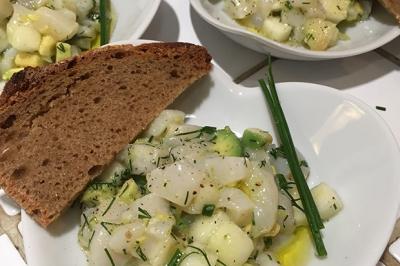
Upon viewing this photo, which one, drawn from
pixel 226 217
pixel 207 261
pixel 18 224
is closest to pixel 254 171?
pixel 226 217

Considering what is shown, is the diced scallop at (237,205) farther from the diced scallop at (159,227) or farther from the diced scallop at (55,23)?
the diced scallop at (55,23)

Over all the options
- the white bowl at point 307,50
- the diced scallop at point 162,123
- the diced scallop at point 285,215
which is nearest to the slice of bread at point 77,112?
the diced scallop at point 162,123

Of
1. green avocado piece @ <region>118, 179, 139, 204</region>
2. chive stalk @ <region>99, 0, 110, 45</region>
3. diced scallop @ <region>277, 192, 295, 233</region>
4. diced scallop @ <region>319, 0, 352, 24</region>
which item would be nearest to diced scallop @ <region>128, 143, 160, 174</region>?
green avocado piece @ <region>118, 179, 139, 204</region>

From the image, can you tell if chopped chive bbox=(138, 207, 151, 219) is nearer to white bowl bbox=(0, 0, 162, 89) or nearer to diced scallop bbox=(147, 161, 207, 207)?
diced scallop bbox=(147, 161, 207, 207)

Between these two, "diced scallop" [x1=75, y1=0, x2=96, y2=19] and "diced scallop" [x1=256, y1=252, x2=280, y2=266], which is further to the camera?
"diced scallop" [x1=75, y1=0, x2=96, y2=19]

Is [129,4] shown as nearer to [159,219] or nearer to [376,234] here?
[159,219]
